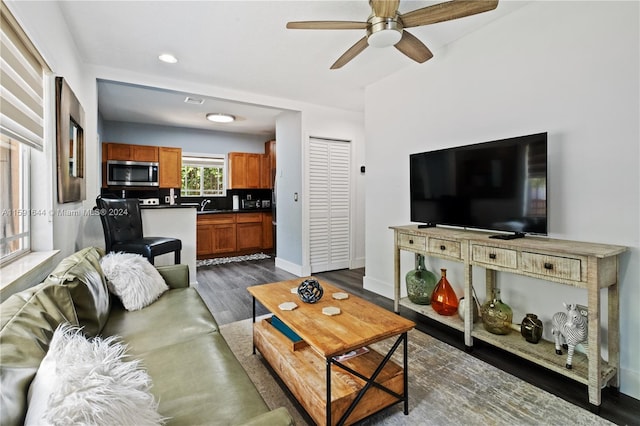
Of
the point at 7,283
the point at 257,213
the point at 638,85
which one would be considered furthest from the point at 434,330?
the point at 257,213

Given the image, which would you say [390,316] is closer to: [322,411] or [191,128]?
[322,411]

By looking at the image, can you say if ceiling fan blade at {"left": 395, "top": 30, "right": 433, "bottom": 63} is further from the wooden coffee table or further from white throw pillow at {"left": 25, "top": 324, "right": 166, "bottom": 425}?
white throw pillow at {"left": 25, "top": 324, "right": 166, "bottom": 425}

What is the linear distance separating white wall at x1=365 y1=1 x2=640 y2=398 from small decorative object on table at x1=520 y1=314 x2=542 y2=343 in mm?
152

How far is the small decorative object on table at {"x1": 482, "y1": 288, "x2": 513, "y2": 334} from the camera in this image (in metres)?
2.24

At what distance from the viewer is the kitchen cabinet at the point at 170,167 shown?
576 cm

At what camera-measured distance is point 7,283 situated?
129 centimetres

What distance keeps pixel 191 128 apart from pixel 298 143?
275cm

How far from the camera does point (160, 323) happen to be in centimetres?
180

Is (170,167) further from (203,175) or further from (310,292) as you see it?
(310,292)

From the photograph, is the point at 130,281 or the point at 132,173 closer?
the point at 130,281

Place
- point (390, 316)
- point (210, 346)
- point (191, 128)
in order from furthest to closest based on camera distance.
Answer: point (191, 128)
point (390, 316)
point (210, 346)

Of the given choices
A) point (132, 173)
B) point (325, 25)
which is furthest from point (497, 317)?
point (132, 173)

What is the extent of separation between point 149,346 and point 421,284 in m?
2.19

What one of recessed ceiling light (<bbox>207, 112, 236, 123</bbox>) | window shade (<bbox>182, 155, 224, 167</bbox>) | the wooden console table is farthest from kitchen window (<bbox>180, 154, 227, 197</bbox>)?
the wooden console table
